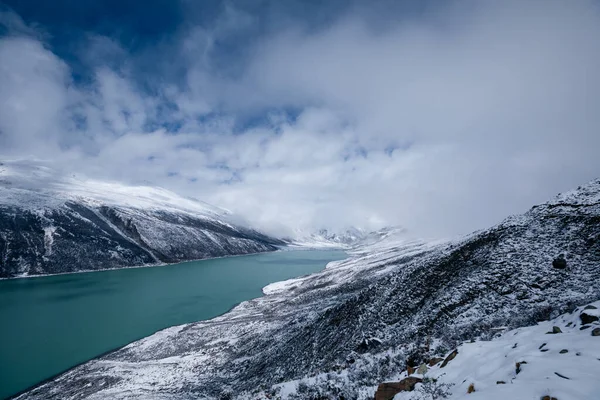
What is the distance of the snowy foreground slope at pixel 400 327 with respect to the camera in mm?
14094

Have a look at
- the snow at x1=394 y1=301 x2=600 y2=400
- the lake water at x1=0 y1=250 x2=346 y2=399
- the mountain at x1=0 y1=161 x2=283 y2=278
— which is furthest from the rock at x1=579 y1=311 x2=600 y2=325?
the mountain at x1=0 y1=161 x2=283 y2=278

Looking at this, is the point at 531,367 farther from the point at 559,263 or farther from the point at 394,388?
the point at 559,263

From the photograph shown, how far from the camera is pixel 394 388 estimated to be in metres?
9.32

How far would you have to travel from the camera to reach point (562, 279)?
53.8 feet

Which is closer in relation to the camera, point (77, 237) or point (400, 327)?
point (400, 327)

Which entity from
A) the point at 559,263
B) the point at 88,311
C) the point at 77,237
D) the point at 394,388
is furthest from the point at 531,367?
the point at 77,237

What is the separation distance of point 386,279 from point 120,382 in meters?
29.6

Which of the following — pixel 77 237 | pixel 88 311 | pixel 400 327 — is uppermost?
pixel 77 237

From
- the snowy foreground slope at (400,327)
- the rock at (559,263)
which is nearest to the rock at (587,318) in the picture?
the snowy foreground slope at (400,327)

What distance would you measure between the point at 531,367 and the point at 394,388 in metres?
4.26

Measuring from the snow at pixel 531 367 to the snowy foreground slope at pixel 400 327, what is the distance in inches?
6.3

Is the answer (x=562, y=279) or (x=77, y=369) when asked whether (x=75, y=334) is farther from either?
(x=562, y=279)

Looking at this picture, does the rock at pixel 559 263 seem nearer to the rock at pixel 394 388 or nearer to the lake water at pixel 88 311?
the rock at pixel 394 388

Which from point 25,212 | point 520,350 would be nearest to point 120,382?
point 520,350
